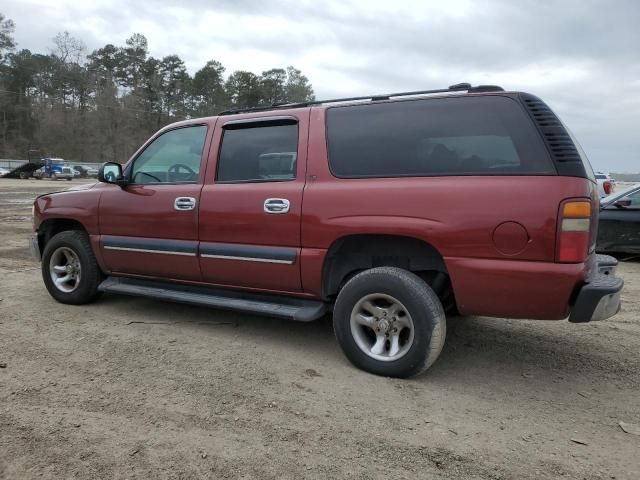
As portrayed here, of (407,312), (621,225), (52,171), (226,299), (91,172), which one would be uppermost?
(91,172)

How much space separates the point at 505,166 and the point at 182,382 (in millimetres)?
2491

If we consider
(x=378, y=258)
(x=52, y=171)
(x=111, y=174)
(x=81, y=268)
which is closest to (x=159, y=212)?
(x=111, y=174)

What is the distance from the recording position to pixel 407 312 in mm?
3291

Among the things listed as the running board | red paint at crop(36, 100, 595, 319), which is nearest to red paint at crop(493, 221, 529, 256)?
red paint at crop(36, 100, 595, 319)

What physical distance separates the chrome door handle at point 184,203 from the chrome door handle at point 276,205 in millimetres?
749

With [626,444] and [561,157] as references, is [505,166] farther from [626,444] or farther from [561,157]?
[626,444]

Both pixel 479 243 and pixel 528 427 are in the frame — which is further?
pixel 479 243

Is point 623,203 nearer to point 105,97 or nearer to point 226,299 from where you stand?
point 226,299

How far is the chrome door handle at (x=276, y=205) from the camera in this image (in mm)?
3723

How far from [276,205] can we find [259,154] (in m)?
0.55

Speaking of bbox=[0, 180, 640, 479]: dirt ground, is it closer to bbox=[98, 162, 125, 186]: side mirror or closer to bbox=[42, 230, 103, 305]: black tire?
bbox=[42, 230, 103, 305]: black tire

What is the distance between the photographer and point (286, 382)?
132 inches

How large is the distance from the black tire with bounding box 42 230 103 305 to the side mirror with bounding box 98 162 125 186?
726 millimetres

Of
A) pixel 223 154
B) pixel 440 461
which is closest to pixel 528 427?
pixel 440 461
